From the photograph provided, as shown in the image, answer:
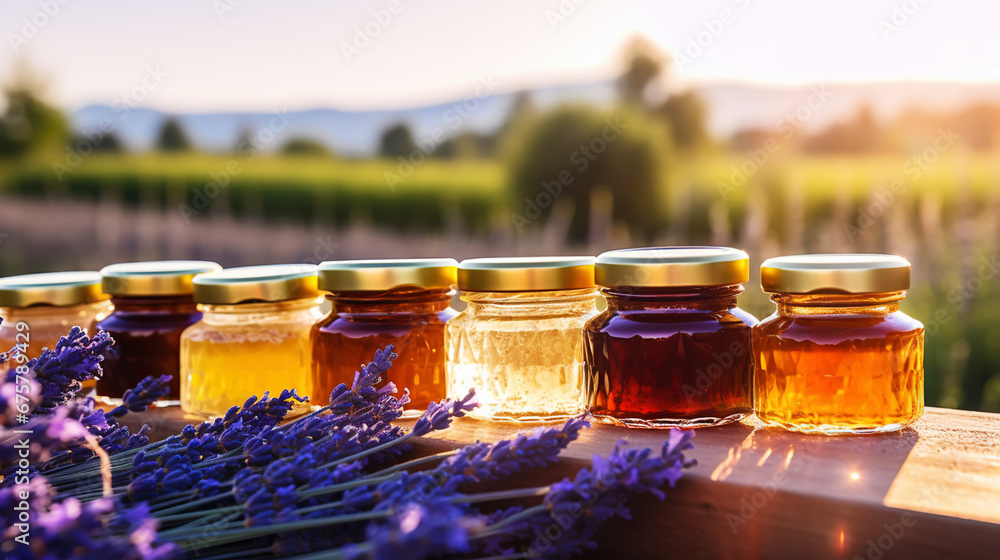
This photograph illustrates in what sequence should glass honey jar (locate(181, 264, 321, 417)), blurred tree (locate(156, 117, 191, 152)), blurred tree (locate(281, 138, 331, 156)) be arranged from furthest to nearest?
blurred tree (locate(156, 117, 191, 152)), blurred tree (locate(281, 138, 331, 156)), glass honey jar (locate(181, 264, 321, 417))

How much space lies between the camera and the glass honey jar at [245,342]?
1.35 metres

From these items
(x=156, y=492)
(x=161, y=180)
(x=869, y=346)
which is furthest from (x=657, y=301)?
(x=161, y=180)

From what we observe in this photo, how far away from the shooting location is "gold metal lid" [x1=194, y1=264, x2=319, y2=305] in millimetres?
1335

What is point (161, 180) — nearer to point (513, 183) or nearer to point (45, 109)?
point (45, 109)

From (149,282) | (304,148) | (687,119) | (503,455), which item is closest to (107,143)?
(304,148)

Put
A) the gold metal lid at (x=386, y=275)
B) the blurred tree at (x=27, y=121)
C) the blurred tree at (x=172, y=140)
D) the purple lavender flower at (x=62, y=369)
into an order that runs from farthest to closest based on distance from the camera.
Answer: the blurred tree at (x=172, y=140)
the blurred tree at (x=27, y=121)
the gold metal lid at (x=386, y=275)
the purple lavender flower at (x=62, y=369)

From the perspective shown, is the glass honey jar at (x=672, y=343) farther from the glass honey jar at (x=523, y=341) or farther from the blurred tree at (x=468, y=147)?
the blurred tree at (x=468, y=147)

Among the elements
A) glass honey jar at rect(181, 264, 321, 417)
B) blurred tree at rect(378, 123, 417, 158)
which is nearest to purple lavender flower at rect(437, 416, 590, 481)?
glass honey jar at rect(181, 264, 321, 417)

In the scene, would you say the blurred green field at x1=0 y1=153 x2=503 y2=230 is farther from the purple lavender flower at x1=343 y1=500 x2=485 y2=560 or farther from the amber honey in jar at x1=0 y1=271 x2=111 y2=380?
the purple lavender flower at x1=343 y1=500 x2=485 y2=560

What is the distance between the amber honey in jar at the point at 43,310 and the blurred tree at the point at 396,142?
5.79 m

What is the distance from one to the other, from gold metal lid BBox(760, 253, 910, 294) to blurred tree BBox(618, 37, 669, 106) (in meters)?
5.74

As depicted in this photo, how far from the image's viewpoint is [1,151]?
866 centimetres

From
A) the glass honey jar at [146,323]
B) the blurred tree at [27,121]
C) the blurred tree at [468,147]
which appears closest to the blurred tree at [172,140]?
the blurred tree at [27,121]

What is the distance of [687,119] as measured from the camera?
6.58m
